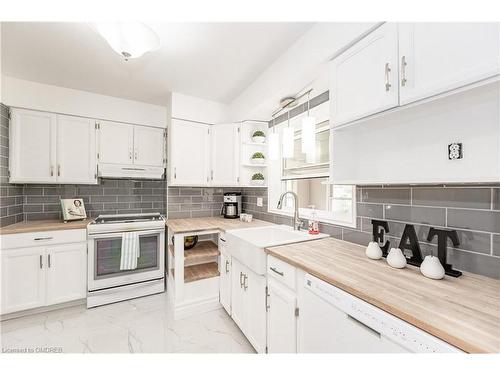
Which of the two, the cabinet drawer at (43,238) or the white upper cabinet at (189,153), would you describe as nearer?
the cabinet drawer at (43,238)

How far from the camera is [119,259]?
224 centimetres

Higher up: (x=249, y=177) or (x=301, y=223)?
(x=249, y=177)

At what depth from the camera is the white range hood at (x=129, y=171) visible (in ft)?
8.30

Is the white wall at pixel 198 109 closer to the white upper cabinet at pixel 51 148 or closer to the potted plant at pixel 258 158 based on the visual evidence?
the potted plant at pixel 258 158

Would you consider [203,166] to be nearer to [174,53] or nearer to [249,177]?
[249,177]

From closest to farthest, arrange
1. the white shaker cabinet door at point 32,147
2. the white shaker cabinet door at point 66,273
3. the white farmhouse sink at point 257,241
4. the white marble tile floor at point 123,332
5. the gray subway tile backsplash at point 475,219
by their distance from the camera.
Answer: the gray subway tile backsplash at point 475,219, the white farmhouse sink at point 257,241, the white marble tile floor at point 123,332, the white shaker cabinet door at point 66,273, the white shaker cabinet door at point 32,147

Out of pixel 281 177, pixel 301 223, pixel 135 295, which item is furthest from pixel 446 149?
pixel 135 295

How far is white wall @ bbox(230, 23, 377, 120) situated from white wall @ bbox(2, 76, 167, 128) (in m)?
1.46

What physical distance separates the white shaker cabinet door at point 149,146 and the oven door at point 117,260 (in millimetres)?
1017

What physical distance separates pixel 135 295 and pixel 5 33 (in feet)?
8.53

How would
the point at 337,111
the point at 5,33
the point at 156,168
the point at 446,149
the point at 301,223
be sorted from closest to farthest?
the point at 446,149
the point at 337,111
the point at 5,33
the point at 301,223
the point at 156,168

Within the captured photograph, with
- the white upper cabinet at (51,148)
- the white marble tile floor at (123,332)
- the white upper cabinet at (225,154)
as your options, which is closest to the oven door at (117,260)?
the white marble tile floor at (123,332)

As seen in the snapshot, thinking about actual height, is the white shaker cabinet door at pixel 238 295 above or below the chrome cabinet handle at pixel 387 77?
below
